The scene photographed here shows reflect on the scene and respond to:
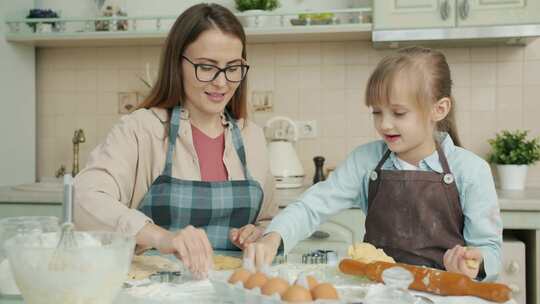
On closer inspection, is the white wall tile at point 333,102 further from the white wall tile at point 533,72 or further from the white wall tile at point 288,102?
the white wall tile at point 533,72

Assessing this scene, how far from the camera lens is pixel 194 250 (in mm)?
1019

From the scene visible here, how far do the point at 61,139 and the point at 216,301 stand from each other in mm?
2258

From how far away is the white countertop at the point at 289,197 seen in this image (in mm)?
2141

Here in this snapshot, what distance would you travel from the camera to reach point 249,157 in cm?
157

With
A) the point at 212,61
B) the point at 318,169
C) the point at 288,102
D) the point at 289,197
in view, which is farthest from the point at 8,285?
the point at 288,102

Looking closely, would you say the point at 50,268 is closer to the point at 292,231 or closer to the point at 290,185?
the point at 292,231

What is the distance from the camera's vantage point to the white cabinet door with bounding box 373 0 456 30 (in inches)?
91.4

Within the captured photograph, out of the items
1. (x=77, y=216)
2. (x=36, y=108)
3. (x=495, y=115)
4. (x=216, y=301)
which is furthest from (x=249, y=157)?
(x=36, y=108)

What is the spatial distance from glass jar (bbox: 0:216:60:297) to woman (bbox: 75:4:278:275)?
1.21 ft

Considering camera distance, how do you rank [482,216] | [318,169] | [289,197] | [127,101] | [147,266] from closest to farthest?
[147,266], [482,216], [289,197], [318,169], [127,101]

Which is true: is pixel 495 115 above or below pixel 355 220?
above

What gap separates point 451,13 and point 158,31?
120 centimetres

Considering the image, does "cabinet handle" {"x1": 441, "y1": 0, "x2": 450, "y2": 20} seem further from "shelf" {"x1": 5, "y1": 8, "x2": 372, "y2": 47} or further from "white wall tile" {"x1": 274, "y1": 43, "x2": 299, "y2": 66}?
"white wall tile" {"x1": 274, "y1": 43, "x2": 299, "y2": 66}

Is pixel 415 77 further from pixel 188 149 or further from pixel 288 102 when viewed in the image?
pixel 288 102
